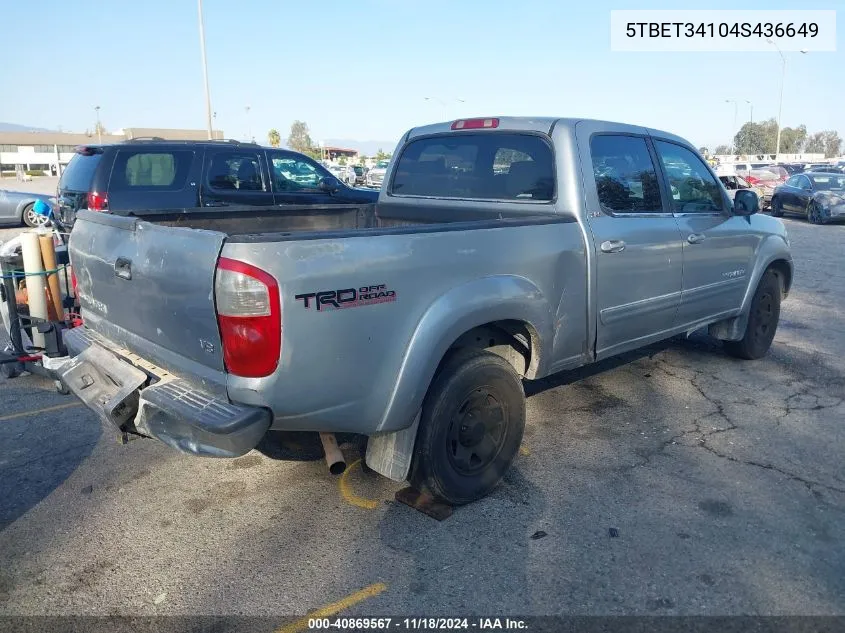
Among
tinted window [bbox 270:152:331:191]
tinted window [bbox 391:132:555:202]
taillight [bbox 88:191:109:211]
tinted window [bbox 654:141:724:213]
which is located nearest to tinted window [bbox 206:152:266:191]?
tinted window [bbox 270:152:331:191]

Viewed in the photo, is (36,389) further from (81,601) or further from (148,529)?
(81,601)

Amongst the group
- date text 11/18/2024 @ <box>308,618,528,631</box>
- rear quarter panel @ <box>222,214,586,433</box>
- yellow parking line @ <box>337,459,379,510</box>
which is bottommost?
date text 11/18/2024 @ <box>308,618,528,631</box>

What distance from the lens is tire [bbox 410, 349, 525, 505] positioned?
10.7 feet

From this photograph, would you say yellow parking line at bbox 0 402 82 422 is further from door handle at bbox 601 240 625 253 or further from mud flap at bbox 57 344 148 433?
door handle at bbox 601 240 625 253

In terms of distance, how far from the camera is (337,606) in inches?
109

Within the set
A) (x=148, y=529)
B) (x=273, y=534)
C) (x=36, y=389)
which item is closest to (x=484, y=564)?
(x=273, y=534)

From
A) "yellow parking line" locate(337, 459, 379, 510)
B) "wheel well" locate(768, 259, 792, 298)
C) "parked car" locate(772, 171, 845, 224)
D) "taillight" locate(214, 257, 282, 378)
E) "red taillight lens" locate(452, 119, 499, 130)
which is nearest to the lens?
"taillight" locate(214, 257, 282, 378)

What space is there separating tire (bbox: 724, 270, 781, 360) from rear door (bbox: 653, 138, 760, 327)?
441 millimetres

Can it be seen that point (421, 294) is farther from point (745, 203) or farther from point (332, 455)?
point (745, 203)

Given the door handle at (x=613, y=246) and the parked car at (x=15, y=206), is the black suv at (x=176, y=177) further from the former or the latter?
the parked car at (x=15, y=206)

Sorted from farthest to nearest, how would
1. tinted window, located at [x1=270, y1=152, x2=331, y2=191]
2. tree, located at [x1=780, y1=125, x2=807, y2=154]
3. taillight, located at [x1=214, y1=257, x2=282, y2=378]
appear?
tree, located at [x1=780, y1=125, x2=807, y2=154], tinted window, located at [x1=270, y1=152, x2=331, y2=191], taillight, located at [x1=214, y1=257, x2=282, y2=378]

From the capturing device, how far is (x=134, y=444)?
4.26 meters

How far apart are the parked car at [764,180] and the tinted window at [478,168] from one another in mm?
21369

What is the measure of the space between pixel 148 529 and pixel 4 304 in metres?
2.89
